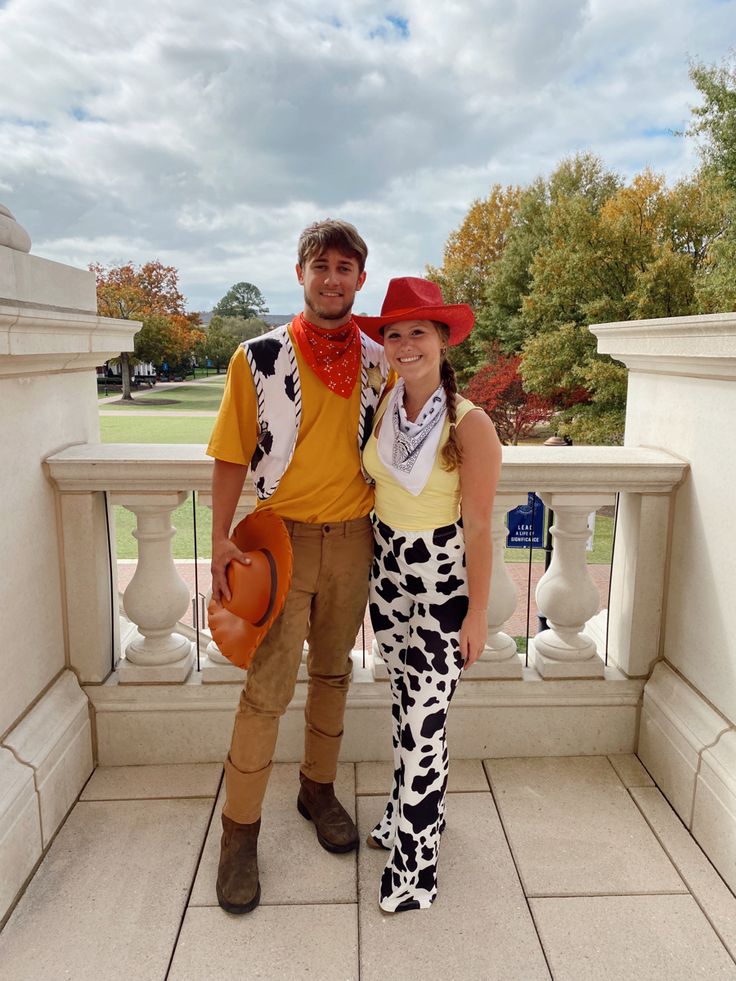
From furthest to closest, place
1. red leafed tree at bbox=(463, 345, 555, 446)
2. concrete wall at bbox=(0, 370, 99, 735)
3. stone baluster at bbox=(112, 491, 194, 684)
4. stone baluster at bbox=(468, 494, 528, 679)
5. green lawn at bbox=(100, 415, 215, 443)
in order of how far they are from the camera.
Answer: green lawn at bbox=(100, 415, 215, 443)
red leafed tree at bbox=(463, 345, 555, 446)
stone baluster at bbox=(468, 494, 528, 679)
stone baluster at bbox=(112, 491, 194, 684)
concrete wall at bbox=(0, 370, 99, 735)

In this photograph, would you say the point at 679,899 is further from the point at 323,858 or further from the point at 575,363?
the point at 575,363

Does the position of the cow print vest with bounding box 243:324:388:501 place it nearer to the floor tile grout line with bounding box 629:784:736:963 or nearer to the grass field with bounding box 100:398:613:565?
the floor tile grout line with bounding box 629:784:736:963

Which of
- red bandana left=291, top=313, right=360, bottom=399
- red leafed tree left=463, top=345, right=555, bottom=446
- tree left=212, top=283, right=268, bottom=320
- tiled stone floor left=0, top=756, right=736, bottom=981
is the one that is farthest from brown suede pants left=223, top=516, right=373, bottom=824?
tree left=212, top=283, right=268, bottom=320

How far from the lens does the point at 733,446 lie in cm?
239

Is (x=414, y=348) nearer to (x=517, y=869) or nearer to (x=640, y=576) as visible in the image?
(x=640, y=576)

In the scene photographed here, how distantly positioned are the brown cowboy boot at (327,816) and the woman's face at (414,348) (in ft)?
4.86

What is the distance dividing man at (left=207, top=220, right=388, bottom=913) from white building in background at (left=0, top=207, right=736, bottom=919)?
550mm

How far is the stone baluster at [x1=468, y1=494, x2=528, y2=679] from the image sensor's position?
9.47 feet

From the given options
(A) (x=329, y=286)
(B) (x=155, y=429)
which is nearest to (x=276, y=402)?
(A) (x=329, y=286)

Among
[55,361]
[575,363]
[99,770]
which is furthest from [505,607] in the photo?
[575,363]

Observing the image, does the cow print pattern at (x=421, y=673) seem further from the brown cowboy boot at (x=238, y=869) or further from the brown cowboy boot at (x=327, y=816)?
the brown cowboy boot at (x=238, y=869)

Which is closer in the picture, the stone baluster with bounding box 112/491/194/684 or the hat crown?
the hat crown

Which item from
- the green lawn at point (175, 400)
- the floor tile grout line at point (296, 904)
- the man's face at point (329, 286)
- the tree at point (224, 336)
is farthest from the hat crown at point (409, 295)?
the tree at point (224, 336)

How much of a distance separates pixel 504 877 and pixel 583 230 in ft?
55.8
